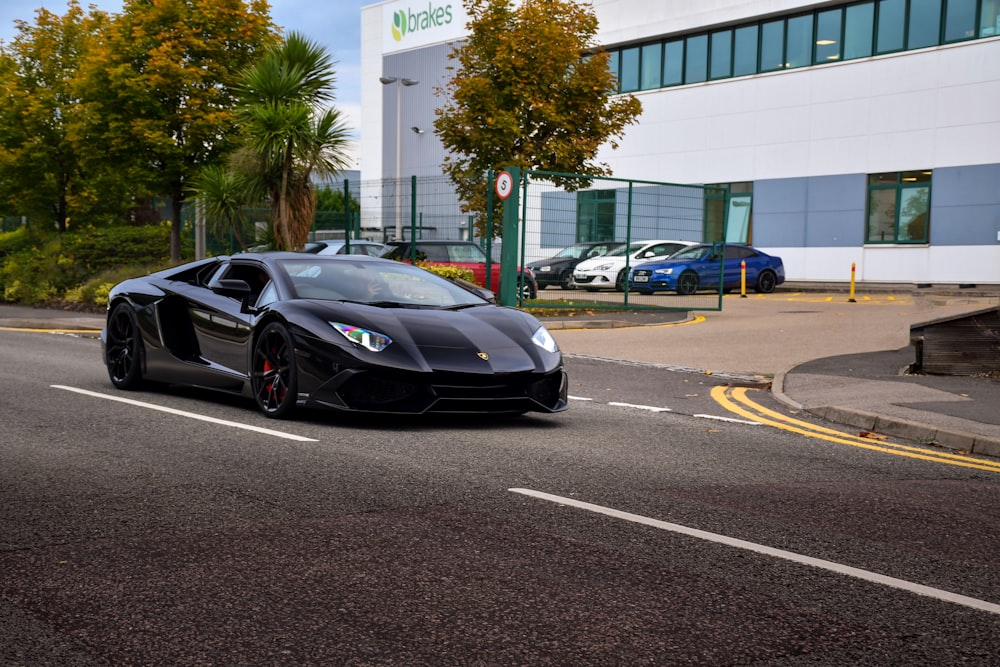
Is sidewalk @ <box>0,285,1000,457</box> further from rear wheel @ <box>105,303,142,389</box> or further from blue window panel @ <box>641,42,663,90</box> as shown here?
blue window panel @ <box>641,42,663,90</box>

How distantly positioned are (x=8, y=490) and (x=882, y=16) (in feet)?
118

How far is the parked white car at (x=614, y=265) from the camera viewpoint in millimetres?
21302

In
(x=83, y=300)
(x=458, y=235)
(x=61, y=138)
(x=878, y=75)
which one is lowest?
(x=83, y=300)

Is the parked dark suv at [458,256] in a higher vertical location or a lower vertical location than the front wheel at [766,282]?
higher

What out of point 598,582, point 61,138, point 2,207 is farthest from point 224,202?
point 598,582

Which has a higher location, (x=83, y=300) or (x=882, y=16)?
(x=882, y=16)

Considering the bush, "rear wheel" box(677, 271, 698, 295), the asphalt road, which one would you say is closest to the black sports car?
the asphalt road

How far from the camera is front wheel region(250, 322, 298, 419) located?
7996 millimetres

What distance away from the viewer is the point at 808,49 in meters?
38.8

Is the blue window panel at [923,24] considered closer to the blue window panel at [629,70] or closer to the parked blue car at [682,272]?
the blue window panel at [629,70]

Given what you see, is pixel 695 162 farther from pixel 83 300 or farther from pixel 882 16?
pixel 83 300

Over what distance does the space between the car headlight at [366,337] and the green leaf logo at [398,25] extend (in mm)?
56048

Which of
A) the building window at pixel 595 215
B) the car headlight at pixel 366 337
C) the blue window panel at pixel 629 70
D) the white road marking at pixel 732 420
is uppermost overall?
the blue window panel at pixel 629 70

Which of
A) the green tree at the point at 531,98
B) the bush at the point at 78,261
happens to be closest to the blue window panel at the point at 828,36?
the green tree at the point at 531,98
